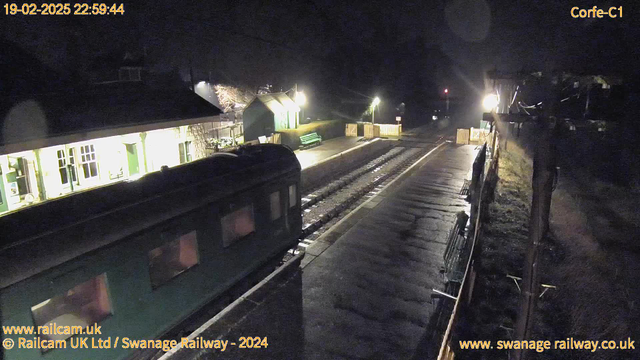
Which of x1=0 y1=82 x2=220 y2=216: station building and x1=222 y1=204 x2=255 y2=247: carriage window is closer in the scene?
x1=222 y1=204 x2=255 y2=247: carriage window

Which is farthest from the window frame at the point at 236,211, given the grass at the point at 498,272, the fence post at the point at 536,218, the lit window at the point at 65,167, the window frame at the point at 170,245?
the lit window at the point at 65,167

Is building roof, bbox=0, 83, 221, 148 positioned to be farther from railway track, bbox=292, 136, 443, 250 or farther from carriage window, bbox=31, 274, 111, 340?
carriage window, bbox=31, 274, 111, 340

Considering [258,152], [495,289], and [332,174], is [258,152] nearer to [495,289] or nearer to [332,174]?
[495,289]

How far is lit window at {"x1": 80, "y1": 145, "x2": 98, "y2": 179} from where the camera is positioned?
1321 centimetres

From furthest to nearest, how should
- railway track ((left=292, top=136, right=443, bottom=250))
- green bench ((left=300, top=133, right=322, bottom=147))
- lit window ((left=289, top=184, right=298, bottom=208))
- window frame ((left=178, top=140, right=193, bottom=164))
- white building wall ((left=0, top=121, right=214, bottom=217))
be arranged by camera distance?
green bench ((left=300, top=133, right=322, bottom=147)) → window frame ((left=178, top=140, right=193, bottom=164)) → railway track ((left=292, top=136, right=443, bottom=250)) → white building wall ((left=0, top=121, right=214, bottom=217)) → lit window ((left=289, top=184, right=298, bottom=208))

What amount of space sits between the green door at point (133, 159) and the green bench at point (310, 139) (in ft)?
38.6

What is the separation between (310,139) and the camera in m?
25.8

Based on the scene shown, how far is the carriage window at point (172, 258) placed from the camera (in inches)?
250

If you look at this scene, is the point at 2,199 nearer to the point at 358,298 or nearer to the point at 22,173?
the point at 22,173

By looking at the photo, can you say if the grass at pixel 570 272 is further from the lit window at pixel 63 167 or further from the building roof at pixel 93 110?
the lit window at pixel 63 167

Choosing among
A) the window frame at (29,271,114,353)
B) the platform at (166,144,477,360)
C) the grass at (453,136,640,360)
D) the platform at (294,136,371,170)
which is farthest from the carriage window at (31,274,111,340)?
the platform at (294,136,371,170)

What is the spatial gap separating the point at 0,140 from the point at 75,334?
23.4 ft

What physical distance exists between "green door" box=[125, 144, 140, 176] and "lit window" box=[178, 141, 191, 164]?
2.12 m

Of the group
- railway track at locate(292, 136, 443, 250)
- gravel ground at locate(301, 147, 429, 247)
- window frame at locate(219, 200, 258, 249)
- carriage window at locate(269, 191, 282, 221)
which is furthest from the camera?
gravel ground at locate(301, 147, 429, 247)
